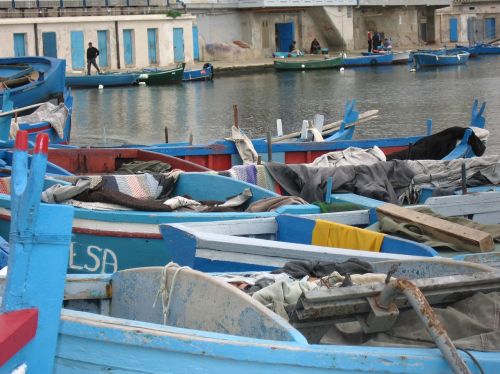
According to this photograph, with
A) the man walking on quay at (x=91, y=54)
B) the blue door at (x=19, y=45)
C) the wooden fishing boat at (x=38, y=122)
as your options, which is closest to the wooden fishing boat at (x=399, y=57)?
the man walking on quay at (x=91, y=54)

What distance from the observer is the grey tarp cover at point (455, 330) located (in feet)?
14.5

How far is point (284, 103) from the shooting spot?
3300 cm

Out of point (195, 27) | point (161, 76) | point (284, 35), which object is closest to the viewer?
point (161, 76)

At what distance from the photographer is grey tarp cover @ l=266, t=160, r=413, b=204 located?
9.36 metres

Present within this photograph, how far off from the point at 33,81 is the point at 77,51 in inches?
798

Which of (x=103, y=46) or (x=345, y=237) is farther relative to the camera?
(x=103, y=46)

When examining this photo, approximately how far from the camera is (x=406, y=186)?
31.9 feet

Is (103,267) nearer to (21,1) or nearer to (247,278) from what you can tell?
(247,278)

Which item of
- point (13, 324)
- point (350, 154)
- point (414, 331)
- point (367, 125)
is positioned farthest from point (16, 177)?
point (367, 125)

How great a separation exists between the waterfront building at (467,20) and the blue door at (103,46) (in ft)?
83.4

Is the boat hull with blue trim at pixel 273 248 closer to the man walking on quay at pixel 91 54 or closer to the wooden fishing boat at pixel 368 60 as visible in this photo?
the man walking on quay at pixel 91 54

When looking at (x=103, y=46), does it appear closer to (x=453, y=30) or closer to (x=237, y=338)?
(x=453, y=30)

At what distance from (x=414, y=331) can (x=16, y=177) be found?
6.32 ft

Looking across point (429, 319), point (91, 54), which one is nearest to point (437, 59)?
point (91, 54)
